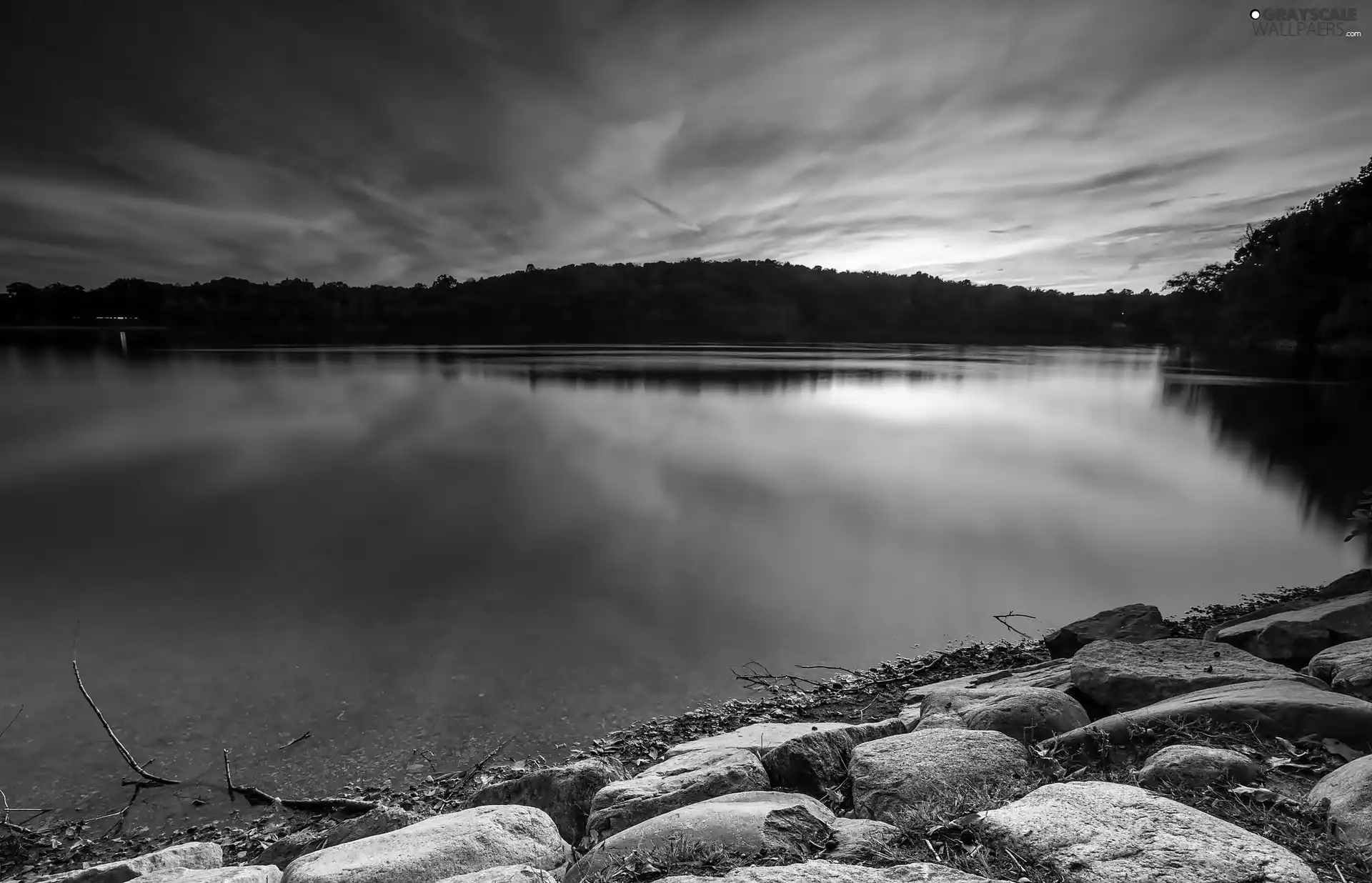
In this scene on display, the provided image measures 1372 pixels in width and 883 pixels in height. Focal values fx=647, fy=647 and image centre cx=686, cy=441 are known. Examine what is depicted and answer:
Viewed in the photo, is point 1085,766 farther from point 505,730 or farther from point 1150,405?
point 1150,405

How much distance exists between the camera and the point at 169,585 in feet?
31.4

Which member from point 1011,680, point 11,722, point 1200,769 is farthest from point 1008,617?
point 11,722

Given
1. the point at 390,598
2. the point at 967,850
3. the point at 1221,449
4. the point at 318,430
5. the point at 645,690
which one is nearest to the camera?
the point at 967,850

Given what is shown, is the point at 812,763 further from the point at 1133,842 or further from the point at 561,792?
the point at 1133,842

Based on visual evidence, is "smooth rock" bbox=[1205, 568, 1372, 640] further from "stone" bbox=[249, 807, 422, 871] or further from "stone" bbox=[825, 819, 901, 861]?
"stone" bbox=[249, 807, 422, 871]

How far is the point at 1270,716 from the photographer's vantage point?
12.6 feet

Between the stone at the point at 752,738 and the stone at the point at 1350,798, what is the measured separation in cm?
252

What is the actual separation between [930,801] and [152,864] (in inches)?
165

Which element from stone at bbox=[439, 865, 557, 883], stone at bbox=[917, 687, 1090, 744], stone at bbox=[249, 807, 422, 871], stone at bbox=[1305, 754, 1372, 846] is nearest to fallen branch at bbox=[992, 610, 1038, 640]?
stone at bbox=[917, 687, 1090, 744]

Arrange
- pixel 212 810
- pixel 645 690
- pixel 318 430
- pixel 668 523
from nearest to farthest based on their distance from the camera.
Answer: pixel 212 810
pixel 645 690
pixel 668 523
pixel 318 430

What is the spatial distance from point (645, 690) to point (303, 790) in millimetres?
3057

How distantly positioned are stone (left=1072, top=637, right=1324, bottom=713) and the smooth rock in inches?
99.4

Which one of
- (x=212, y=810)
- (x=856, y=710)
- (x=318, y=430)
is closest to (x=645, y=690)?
(x=856, y=710)

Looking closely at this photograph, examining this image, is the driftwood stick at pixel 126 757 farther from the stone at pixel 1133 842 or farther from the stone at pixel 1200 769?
the stone at pixel 1200 769
